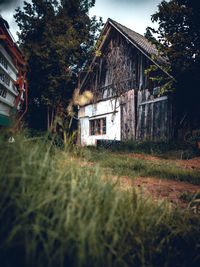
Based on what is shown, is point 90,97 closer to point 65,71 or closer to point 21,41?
point 65,71

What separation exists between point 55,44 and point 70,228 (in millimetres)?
10378

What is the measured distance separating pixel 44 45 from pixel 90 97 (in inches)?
154

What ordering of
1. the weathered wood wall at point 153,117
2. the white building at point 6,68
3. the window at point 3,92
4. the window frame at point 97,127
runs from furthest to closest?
the window frame at point 97,127 < the weathered wood wall at point 153,117 < the window at point 3,92 < the white building at point 6,68

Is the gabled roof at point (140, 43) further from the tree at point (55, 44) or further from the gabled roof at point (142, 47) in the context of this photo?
the tree at point (55, 44)

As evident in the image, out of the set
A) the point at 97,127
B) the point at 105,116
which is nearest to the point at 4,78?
the point at 105,116

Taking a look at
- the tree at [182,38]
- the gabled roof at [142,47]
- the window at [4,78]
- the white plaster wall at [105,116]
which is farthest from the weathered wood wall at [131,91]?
the window at [4,78]

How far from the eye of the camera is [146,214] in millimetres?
1120

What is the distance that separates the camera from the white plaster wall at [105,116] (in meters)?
9.00

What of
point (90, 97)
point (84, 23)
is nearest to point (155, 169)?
point (90, 97)

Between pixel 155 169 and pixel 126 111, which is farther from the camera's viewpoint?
pixel 126 111

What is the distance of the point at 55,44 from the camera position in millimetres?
9344

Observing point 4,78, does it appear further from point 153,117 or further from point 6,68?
point 153,117

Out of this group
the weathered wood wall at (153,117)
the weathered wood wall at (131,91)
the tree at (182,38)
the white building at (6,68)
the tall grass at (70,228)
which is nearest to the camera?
the tall grass at (70,228)

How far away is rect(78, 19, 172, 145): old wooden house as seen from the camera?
7207mm
